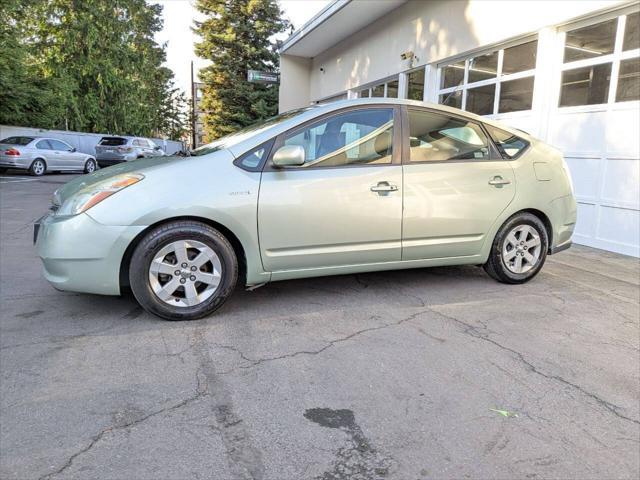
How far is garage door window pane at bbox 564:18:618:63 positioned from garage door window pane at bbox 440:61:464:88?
263 centimetres

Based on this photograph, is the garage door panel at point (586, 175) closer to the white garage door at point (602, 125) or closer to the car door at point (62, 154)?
the white garage door at point (602, 125)

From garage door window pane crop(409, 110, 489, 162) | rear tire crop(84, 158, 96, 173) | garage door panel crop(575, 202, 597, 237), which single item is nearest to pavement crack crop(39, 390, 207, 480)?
garage door window pane crop(409, 110, 489, 162)

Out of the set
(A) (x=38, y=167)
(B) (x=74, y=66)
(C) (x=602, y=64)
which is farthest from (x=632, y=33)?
(B) (x=74, y=66)

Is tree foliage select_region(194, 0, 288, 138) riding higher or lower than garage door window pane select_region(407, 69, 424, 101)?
higher

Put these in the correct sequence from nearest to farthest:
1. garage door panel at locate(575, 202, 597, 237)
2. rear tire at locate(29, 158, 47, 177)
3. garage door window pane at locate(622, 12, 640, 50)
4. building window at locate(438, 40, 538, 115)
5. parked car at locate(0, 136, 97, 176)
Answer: garage door window pane at locate(622, 12, 640, 50)
garage door panel at locate(575, 202, 597, 237)
building window at locate(438, 40, 538, 115)
parked car at locate(0, 136, 97, 176)
rear tire at locate(29, 158, 47, 177)

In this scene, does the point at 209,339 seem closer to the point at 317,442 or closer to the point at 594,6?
the point at 317,442

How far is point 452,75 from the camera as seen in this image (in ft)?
32.5

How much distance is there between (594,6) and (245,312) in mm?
6175

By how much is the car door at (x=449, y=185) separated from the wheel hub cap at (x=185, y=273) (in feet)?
5.34

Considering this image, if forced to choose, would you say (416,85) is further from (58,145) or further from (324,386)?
(58,145)

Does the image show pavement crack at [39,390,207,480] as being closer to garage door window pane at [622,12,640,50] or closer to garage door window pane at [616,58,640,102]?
garage door window pane at [616,58,640,102]

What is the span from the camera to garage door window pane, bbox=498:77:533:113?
7.76 meters

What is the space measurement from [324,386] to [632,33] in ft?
20.6

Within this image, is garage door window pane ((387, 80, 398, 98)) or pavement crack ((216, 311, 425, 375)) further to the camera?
garage door window pane ((387, 80, 398, 98))
